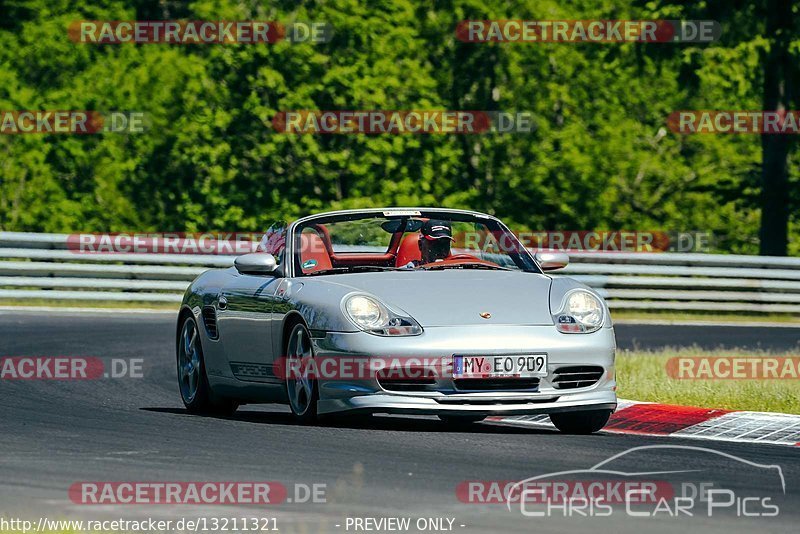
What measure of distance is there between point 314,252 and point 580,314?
196 cm

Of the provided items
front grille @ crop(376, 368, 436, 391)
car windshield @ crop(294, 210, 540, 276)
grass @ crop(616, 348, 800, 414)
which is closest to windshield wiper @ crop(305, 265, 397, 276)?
car windshield @ crop(294, 210, 540, 276)

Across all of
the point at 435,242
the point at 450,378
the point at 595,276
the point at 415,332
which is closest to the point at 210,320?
the point at 435,242

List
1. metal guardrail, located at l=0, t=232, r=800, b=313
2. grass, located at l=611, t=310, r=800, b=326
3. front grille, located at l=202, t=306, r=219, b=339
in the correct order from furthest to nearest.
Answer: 1. grass, located at l=611, t=310, r=800, b=326
2. metal guardrail, located at l=0, t=232, r=800, b=313
3. front grille, located at l=202, t=306, r=219, b=339

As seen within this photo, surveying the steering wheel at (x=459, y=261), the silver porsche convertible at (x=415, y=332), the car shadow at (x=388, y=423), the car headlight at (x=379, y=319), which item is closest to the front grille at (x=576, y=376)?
the silver porsche convertible at (x=415, y=332)

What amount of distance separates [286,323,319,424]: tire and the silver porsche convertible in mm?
10

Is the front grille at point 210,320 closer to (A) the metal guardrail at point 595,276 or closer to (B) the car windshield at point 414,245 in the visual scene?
(B) the car windshield at point 414,245

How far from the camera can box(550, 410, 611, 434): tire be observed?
34.1 ft

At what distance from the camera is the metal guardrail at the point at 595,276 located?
76.9 feet

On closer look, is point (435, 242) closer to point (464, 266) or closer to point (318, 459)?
point (464, 266)

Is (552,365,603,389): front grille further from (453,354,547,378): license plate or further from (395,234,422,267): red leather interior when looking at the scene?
(395,234,422,267): red leather interior

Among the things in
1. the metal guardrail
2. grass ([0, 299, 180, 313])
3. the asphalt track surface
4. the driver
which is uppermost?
Answer: the driver

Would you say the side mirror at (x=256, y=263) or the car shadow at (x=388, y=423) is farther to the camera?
the side mirror at (x=256, y=263)

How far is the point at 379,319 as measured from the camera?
9.97m

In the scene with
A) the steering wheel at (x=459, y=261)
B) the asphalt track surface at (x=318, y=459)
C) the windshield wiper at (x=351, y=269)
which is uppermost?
the steering wheel at (x=459, y=261)
